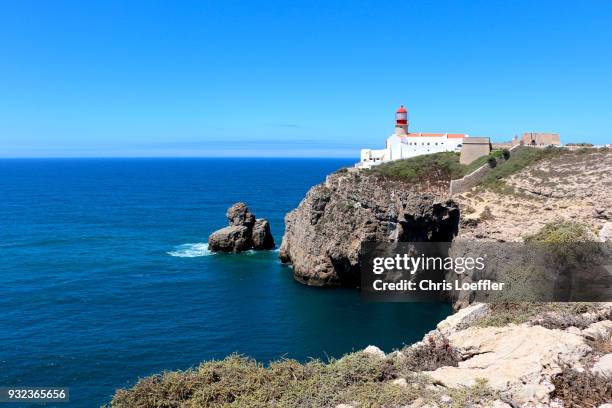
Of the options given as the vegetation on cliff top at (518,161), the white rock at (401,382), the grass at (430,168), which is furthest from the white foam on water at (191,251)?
the white rock at (401,382)

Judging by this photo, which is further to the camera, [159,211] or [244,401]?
[159,211]

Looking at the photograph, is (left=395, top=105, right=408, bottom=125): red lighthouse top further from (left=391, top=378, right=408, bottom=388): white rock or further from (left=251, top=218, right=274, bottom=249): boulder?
(left=391, top=378, right=408, bottom=388): white rock

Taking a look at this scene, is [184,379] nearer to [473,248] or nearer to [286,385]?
[286,385]

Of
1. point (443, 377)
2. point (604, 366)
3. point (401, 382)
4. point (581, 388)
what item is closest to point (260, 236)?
point (401, 382)

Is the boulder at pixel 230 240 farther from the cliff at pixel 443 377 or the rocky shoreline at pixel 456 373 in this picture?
the cliff at pixel 443 377

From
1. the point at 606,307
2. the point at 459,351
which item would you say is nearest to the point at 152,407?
the point at 459,351

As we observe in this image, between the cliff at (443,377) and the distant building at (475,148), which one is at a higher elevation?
the distant building at (475,148)

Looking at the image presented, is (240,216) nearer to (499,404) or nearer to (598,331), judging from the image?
(598,331)
